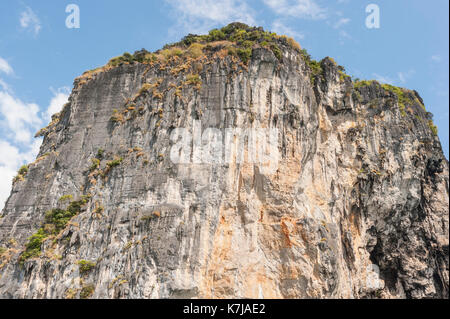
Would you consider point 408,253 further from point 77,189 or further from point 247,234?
point 77,189

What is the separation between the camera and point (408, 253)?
28.4 m

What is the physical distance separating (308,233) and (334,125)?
9.12m

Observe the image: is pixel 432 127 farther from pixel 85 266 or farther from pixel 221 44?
pixel 85 266

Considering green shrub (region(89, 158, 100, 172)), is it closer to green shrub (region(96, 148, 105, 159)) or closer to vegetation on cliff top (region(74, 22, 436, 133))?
green shrub (region(96, 148, 105, 159))

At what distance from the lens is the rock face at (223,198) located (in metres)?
19.3

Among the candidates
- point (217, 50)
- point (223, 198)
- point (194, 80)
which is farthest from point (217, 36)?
point (223, 198)

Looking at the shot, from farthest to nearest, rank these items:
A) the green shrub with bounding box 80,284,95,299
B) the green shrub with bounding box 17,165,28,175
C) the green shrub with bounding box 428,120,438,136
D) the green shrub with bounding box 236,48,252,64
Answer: the green shrub with bounding box 428,120,438,136
the green shrub with bounding box 236,48,252,64
the green shrub with bounding box 17,165,28,175
the green shrub with bounding box 80,284,95,299

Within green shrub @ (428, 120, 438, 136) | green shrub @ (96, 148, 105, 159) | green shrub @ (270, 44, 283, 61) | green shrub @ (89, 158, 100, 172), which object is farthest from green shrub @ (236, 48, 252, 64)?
green shrub @ (428, 120, 438, 136)

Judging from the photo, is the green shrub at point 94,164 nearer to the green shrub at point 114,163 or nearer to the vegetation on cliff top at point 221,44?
the green shrub at point 114,163

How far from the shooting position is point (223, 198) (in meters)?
20.2

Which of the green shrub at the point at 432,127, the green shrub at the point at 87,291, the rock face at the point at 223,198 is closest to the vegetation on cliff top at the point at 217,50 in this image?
the rock face at the point at 223,198

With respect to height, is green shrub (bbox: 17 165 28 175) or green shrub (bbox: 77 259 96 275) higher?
green shrub (bbox: 17 165 28 175)

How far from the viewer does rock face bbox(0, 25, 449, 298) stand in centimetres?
1927

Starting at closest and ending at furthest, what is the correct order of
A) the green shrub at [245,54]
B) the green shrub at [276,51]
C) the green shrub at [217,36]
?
the green shrub at [245,54]
the green shrub at [276,51]
the green shrub at [217,36]
